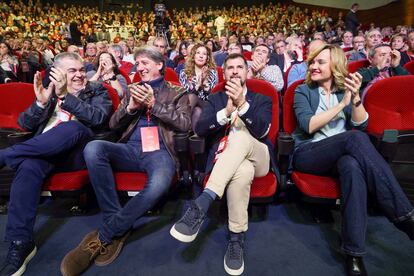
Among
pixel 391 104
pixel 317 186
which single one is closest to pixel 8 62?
pixel 317 186

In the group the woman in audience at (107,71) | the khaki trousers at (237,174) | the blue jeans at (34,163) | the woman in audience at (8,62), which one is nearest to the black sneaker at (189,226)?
the khaki trousers at (237,174)

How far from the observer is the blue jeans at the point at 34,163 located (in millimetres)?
1467

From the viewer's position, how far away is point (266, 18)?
495 inches

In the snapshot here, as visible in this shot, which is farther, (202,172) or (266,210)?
(266,210)

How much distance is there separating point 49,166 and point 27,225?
31cm

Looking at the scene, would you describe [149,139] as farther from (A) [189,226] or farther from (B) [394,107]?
(B) [394,107]

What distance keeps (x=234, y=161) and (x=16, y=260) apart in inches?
44.4

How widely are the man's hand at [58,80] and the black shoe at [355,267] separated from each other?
174 centimetres

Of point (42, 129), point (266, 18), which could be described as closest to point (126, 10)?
point (266, 18)

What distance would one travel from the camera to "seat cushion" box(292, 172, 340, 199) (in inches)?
58.9

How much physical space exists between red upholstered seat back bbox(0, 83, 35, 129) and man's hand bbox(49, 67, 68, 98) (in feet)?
1.44

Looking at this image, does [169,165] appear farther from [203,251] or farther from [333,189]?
[333,189]

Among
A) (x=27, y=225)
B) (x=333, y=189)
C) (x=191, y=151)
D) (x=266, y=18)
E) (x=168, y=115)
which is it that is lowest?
(x=27, y=225)

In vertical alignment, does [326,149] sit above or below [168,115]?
below
